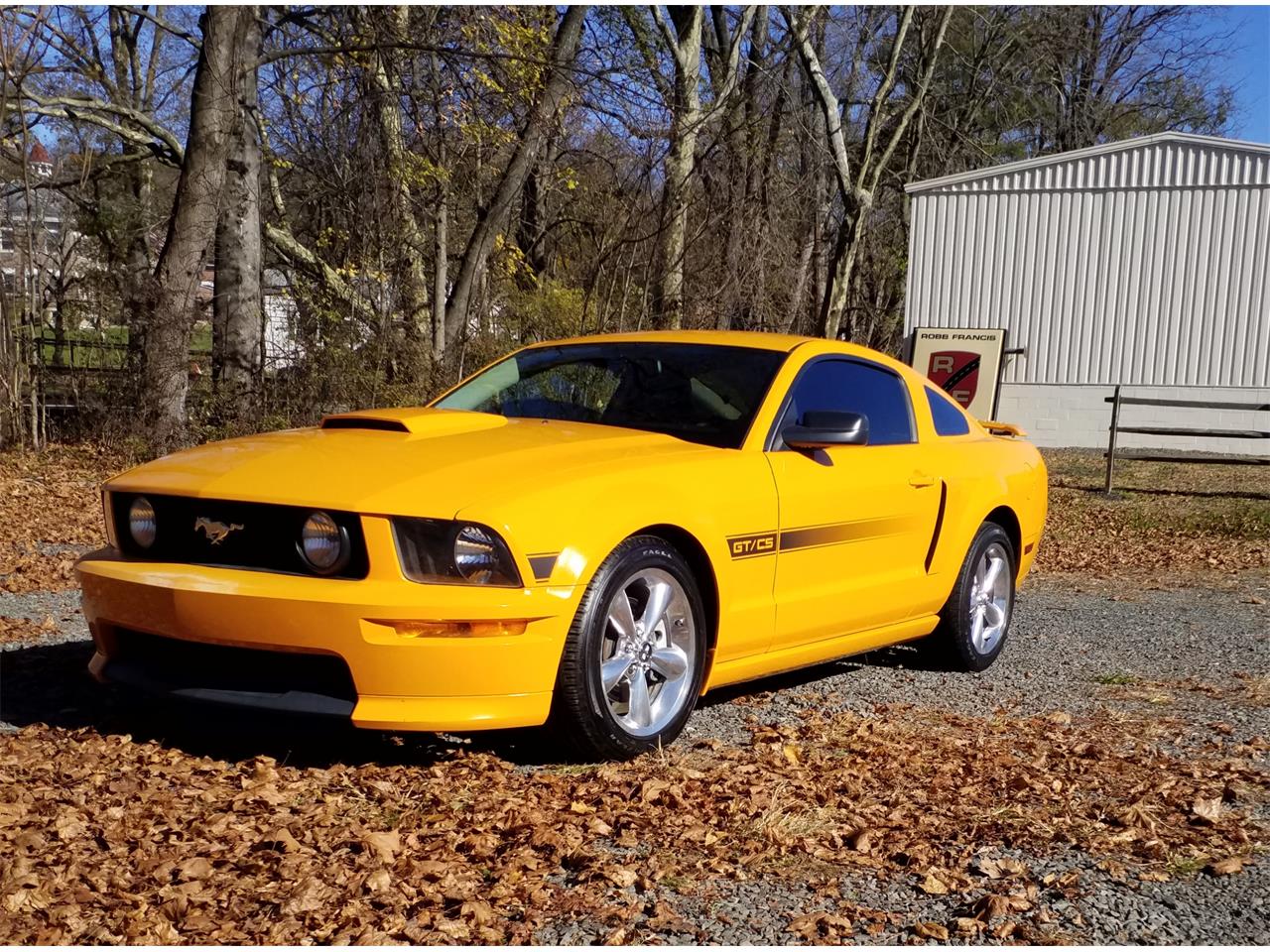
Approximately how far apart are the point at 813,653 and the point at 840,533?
511 mm

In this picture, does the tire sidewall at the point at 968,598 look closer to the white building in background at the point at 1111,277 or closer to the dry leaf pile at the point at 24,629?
the dry leaf pile at the point at 24,629

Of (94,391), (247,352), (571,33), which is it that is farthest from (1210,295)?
(94,391)

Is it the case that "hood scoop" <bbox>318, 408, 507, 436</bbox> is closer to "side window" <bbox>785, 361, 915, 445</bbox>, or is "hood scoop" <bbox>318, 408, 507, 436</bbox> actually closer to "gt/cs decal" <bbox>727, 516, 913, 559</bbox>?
"gt/cs decal" <bbox>727, 516, 913, 559</bbox>

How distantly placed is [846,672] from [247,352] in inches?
451

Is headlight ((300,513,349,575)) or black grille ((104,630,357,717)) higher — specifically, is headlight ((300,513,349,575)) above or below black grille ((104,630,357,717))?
above

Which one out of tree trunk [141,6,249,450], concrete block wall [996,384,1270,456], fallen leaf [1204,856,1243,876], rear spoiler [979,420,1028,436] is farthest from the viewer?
concrete block wall [996,384,1270,456]

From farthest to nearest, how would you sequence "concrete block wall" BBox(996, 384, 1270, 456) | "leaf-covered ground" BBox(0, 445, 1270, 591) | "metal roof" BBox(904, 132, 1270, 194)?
"concrete block wall" BBox(996, 384, 1270, 456) < "metal roof" BBox(904, 132, 1270, 194) < "leaf-covered ground" BBox(0, 445, 1270, 591)

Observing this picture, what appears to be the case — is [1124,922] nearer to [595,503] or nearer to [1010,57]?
[595,503]

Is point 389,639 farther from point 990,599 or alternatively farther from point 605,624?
point 990,599

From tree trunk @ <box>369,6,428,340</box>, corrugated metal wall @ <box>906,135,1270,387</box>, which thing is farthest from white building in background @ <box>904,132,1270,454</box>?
tree trunk @ <box>369,6,428,340</box>

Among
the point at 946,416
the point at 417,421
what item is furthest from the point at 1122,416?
the point at 417,421

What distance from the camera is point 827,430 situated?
5.23m

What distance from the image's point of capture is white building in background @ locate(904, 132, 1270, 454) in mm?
21438

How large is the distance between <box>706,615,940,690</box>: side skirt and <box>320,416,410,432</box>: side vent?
60.9 inches
